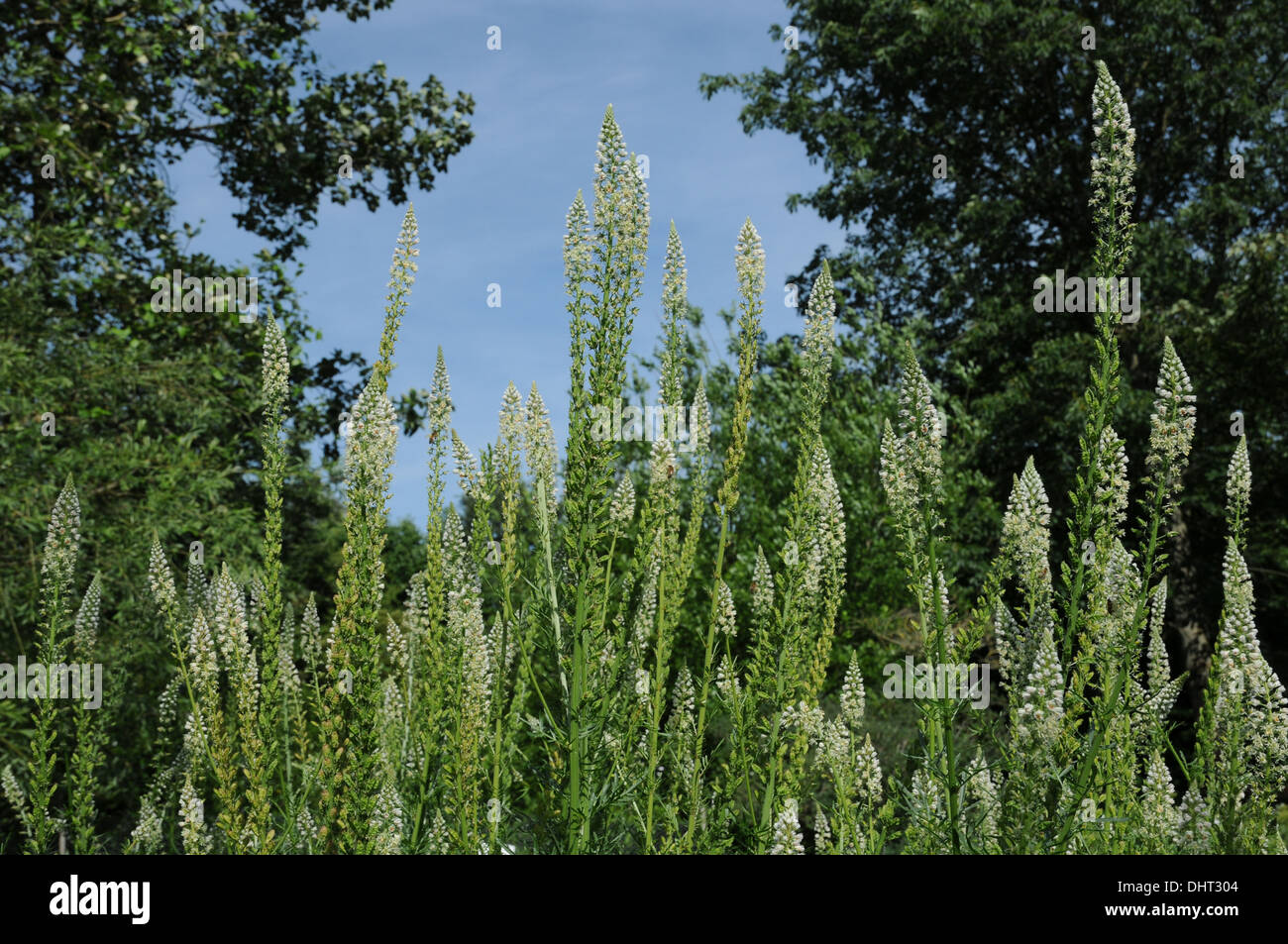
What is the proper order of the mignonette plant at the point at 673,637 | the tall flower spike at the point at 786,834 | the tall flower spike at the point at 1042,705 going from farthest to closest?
the tall flower spike at the point at 786,834, the mignonette plant at the point at 673,637, the tall flower spike at the point at 1042,705

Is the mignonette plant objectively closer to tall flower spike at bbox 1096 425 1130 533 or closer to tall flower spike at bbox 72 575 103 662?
tall flower spike at bbox 1096 425 1130 533

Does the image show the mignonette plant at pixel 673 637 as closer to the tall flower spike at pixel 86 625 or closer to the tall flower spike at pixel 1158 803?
the tall flower spike at pixel 1158 803

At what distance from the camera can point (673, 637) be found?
12.4 ft

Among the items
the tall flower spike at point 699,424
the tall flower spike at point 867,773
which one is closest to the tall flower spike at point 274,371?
the tall flower spike at point 699,424

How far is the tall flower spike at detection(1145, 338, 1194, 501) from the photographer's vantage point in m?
3.35

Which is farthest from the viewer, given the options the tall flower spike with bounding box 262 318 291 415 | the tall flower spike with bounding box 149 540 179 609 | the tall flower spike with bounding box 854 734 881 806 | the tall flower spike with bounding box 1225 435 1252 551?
the tall flower spike with bounding box 149 540 179 609

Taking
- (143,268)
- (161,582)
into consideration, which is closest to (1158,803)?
(161,582)

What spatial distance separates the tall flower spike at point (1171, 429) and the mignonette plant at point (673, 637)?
1 cm

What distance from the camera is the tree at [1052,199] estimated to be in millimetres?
17469

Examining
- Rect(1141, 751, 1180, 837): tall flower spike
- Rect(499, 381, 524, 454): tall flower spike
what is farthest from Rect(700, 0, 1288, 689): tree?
Rect(499, 381, 524, 454): tall flower spike

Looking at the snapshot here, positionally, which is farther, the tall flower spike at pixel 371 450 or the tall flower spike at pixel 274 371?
the tall flower spike at pixel 274 371

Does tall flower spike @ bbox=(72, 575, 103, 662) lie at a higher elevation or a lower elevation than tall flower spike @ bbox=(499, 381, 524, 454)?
lower

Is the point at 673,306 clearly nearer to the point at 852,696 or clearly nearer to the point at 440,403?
the point at 440,403

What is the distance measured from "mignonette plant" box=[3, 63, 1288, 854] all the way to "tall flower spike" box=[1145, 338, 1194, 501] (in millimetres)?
12
